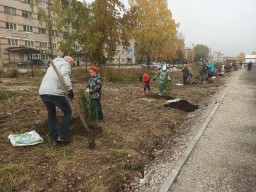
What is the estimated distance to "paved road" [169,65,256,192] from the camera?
11.6 ft

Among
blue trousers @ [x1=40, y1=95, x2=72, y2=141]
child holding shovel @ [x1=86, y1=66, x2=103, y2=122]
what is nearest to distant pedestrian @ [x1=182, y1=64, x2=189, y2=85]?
child holding shovel @ [x1=86, y1=66, x2=103, y2=122]

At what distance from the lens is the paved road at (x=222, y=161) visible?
3551 mm

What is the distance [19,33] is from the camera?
41.5 m

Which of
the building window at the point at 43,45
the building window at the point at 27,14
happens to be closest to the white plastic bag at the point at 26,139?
the building window at the point at 27,14

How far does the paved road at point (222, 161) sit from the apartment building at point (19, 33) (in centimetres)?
3465

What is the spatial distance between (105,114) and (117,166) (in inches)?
140

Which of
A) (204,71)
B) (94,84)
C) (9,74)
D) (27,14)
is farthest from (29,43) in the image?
(94,84)

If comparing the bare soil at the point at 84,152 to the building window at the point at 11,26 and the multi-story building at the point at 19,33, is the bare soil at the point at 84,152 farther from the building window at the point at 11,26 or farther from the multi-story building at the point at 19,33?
the building window at the point at 11,26

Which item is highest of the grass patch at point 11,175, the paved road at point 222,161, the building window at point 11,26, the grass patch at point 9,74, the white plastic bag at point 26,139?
the building window at point 11,26

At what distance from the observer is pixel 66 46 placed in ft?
57.6

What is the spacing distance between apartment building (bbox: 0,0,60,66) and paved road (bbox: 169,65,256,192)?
3465 centimetres

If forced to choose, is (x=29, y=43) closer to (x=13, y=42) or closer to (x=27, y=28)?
(x=27, y=28)

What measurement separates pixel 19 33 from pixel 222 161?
4490 centimetres

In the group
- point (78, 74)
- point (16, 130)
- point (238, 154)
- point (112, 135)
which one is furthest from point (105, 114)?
point (78, 74)
